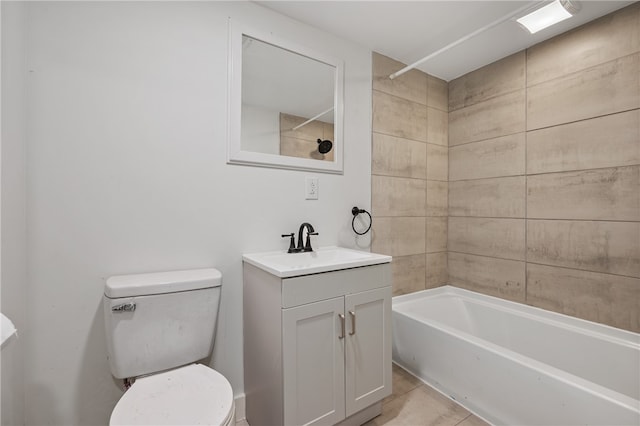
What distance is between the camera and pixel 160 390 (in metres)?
0.99

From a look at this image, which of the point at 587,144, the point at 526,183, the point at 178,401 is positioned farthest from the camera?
the point at 526,183

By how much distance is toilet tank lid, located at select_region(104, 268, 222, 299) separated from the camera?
3.48ft

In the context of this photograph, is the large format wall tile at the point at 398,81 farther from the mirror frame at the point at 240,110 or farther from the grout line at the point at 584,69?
the grout line at the point at 584,69

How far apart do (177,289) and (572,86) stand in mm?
2534

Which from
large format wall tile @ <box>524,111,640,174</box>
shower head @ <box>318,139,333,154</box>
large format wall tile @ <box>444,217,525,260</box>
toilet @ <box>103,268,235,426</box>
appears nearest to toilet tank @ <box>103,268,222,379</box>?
toilet @ <box>103,268,235,426</box>

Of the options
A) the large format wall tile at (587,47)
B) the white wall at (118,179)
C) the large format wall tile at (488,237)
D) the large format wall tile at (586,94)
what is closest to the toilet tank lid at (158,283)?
the white wall at (118,179)

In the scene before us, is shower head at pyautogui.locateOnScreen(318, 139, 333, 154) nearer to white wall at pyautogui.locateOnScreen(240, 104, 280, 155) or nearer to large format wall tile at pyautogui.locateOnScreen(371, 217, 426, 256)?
white wall at pyautogui.locateOnScreen(240, 104, 280, 155)

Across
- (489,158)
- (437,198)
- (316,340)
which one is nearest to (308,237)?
(316,340)

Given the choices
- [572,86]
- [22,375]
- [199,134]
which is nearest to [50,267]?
[22,375]

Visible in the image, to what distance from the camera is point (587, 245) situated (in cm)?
168

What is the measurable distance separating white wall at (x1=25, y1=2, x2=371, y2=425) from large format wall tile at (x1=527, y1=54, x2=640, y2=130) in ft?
6.06

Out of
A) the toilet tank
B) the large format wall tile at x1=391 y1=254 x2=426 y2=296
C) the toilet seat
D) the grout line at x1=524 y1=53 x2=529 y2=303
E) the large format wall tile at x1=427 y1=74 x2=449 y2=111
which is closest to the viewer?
the toilet seat

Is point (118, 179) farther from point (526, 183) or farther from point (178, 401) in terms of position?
point (526, 183)

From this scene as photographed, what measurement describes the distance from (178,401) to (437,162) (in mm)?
2374
